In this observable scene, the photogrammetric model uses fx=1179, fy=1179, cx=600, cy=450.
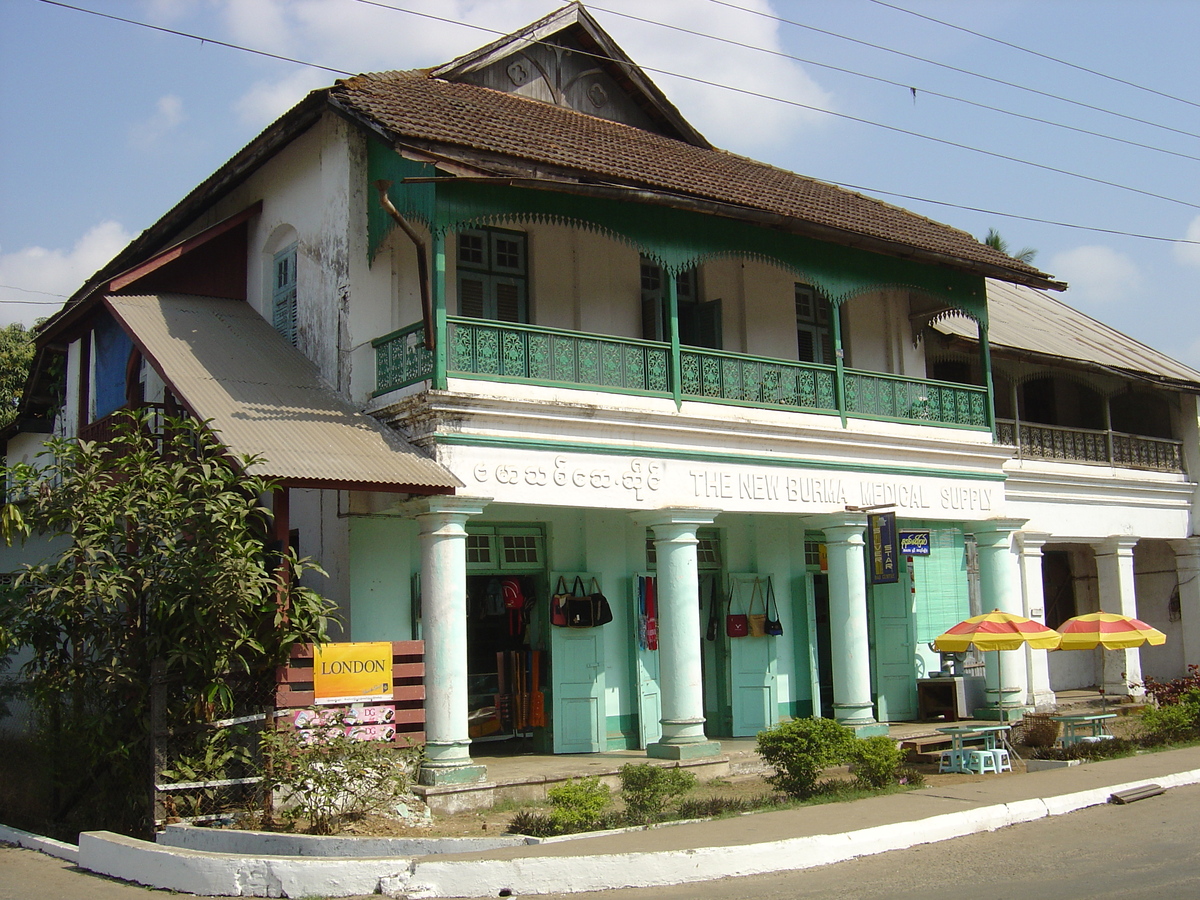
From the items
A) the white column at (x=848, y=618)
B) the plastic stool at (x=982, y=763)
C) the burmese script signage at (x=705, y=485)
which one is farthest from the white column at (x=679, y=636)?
the plastic stool at (x=982, y=763)

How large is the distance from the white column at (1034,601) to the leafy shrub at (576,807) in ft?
37.7

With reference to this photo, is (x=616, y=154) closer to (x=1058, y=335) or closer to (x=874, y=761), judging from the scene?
(x=874, y=761)

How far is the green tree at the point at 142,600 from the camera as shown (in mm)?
9617

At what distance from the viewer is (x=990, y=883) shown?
7.92m

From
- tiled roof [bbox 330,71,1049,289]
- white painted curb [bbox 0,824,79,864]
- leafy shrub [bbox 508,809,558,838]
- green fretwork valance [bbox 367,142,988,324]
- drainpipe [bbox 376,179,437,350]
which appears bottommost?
white painted curb [bbox 0,824,79,864]

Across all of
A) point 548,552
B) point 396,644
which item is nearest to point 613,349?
point 548,552

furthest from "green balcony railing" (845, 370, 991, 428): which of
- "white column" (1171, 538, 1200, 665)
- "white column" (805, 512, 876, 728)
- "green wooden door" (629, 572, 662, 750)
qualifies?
"white column" (1171, 538, 1200, 665)

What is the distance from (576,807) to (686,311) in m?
7.99

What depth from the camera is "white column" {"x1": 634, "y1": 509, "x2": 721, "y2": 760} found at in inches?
520

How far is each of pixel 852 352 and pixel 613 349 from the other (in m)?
5.38

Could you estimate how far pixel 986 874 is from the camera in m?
8.24

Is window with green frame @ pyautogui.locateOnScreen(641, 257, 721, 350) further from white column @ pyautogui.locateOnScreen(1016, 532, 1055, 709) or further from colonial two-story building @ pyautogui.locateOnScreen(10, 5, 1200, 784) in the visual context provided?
white column @ pyautogui.locateOnScreen(1016, 532, 1055, 709)

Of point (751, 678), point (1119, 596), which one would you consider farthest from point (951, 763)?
point (1119, 596)

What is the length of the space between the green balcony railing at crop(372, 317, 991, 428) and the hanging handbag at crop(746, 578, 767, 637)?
114 inches
